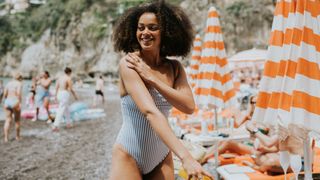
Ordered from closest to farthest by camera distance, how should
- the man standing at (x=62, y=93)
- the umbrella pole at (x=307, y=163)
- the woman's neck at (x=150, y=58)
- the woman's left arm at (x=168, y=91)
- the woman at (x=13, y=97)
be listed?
the woman's left arm at (x=168, y=91) < the woman's neck at (x=150, y=58) < the umbrella pole at (x=307, y=163) < the woman at (x=13, y=97) < the man standing at (x=62, y=93)

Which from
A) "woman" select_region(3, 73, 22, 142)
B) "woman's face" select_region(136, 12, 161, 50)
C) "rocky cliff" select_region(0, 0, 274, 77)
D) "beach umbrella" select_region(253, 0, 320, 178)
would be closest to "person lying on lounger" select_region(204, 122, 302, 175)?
"beach umbrella" select_region(253, 0, 320, 178)

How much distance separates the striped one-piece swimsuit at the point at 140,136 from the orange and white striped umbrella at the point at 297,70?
4.73 ft

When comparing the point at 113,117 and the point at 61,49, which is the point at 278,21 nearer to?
the point at 113,117

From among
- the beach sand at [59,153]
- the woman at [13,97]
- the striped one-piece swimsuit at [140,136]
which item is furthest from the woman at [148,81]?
the woman at [13,97]

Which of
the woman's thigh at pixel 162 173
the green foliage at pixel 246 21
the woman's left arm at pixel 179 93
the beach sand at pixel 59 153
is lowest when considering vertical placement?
the beach sand at pixel 59 153

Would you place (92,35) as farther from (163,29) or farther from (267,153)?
(163,29)

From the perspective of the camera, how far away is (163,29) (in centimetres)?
199

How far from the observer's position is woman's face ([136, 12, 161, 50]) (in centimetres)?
193

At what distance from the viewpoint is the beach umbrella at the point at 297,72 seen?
291cm

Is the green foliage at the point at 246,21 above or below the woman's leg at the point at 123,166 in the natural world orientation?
above

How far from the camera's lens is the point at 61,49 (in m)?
61.0

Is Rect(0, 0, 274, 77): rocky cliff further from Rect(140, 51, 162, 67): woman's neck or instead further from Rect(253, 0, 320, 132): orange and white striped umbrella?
Rect(140, 51, 162, 67): woman's neck

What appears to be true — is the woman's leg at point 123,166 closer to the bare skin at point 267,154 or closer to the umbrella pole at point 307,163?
the umbrella pole at point 307,163

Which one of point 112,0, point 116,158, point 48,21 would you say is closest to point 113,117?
point 116,158
